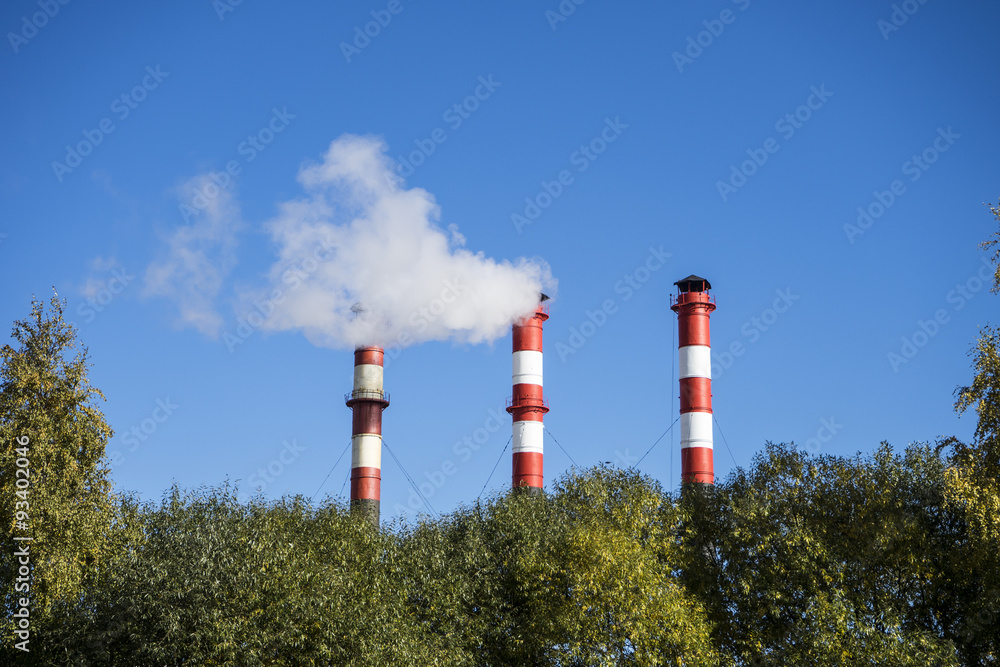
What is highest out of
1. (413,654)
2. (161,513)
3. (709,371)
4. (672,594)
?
(709,371)

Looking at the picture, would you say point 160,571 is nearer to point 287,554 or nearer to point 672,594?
point 287,554

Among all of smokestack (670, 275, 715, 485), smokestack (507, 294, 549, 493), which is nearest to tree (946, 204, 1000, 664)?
smokestack (670, 275, 715, 485)

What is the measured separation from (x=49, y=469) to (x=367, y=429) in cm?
2906

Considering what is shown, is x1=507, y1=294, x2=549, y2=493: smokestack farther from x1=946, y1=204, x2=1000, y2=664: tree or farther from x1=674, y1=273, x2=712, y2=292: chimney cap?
x1=946, y1=204, x2=1000, y2=664: tree

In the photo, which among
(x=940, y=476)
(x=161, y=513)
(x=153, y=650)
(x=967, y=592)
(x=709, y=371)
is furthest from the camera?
(x=709, y=371)

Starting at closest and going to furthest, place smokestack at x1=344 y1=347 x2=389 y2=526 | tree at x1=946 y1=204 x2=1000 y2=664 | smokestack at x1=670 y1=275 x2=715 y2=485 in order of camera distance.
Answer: tree at x1=946 y1=204 x2=1000 y2=664 → smokestack at x1=670 y1=275 x2=715 y2=485 → smokestack at x1=344 y1=347 x2=389 y2=526

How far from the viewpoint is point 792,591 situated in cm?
3744

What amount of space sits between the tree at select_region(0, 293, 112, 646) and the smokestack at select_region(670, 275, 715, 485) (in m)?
31.3

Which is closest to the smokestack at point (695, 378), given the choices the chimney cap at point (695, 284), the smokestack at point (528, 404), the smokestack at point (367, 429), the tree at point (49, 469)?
the chimney cap at point (695, 284)

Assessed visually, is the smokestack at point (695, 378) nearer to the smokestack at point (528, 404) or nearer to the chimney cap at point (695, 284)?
the chimney cap at point (695, 284)

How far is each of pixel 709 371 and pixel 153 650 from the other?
120 feet

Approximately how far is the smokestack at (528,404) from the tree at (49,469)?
29373 mm

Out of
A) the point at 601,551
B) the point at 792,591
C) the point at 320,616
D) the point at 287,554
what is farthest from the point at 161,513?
the point at 792,591

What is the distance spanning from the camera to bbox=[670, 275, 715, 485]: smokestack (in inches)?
2181
